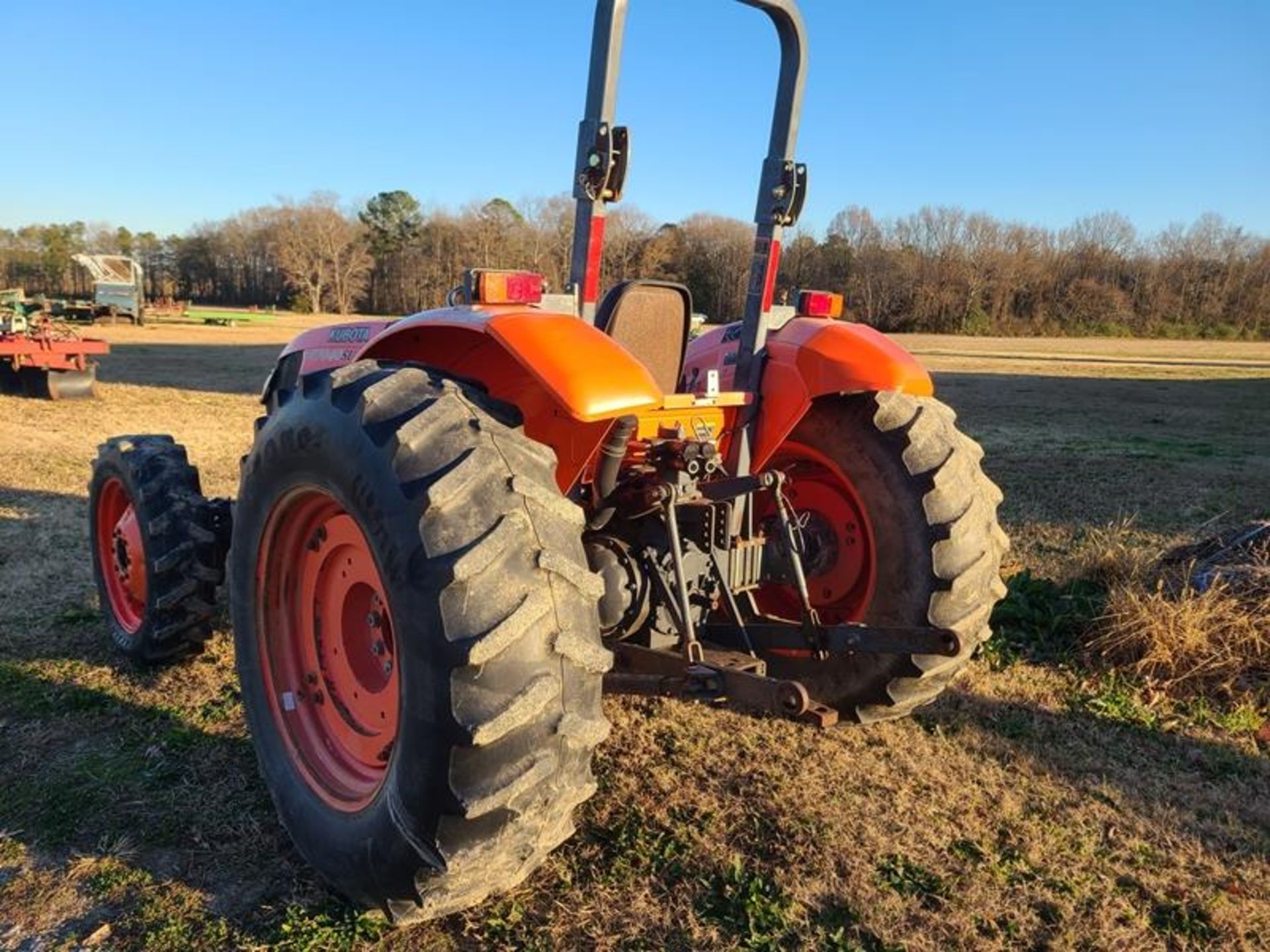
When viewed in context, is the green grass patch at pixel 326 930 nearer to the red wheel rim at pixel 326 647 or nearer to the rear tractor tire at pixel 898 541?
the red wheel rim at pixel 326 647

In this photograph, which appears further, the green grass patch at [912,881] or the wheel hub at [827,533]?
the wheel hub at [827,533]

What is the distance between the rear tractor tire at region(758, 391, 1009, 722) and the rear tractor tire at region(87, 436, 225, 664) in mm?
2511

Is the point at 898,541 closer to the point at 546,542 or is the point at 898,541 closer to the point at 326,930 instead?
the point at 546,542

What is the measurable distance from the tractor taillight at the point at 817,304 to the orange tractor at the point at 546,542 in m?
0.01

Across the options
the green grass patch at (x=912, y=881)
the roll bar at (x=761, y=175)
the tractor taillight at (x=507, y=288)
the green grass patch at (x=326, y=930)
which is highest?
the roll bar at (x=761, y=175)

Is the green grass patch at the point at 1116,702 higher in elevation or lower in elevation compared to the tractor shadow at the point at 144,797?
higher

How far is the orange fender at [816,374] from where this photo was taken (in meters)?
3.35

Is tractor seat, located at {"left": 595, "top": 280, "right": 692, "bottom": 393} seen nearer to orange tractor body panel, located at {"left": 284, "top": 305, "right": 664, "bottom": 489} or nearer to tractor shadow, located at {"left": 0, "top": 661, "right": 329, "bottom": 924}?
orange tractor body panel, located at {"left": 284, "top": 305, "right": 664, "bottom": 489}

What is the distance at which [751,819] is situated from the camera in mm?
3186

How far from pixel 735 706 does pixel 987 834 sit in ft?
3.95

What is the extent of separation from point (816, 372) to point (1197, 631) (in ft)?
8.32

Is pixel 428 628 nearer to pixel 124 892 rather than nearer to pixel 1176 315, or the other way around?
pixel 124 892

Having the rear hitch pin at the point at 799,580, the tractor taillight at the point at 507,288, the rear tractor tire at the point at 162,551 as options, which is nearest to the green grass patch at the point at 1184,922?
the rear hitch pin at the point at 799,580

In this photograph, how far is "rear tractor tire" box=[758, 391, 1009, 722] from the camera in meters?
3.38
